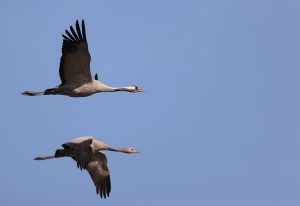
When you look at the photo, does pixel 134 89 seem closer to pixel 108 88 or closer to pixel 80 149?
pixel 108 88

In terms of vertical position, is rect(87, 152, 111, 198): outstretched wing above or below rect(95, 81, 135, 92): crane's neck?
below

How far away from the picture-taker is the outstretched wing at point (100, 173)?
31.6 meters

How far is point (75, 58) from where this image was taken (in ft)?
97.7

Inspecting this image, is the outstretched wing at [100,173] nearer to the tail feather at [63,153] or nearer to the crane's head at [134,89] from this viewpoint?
the crane's head at [134,89]

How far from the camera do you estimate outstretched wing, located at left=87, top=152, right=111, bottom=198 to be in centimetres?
3162

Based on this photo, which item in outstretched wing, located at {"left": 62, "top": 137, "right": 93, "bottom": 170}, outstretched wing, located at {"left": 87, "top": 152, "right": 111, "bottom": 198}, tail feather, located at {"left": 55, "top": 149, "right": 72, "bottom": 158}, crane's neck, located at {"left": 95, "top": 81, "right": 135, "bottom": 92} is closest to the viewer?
outstretched wing, located at {"left": 62, "top": 137, "right": 93, "bottom": 170}

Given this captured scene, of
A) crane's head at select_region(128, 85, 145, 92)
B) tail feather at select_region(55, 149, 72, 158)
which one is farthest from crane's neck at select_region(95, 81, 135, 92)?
tail feather at select_region(55, 149, 72, 158)

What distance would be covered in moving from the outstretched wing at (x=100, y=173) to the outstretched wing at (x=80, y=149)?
7.68ft

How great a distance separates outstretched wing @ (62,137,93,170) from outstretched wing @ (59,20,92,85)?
1.88 metres

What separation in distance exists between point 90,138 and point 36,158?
3065mm

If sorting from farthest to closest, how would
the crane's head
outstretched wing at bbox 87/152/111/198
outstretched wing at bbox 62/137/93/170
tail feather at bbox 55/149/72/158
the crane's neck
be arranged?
1. the crane's head
2. outstretched wing at bbox 87/152/111/198
3. the crane's neck
4. tail feather at bbox 55/149/72/158
5. outstretched wing at bbox 62/137/93/170

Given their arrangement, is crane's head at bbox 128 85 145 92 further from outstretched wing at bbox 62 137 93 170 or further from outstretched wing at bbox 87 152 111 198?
outstretched wing at bbox 62 137 93 170

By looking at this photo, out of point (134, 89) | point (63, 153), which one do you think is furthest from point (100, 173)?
point (63, 153)

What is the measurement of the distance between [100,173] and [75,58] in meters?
3.82
